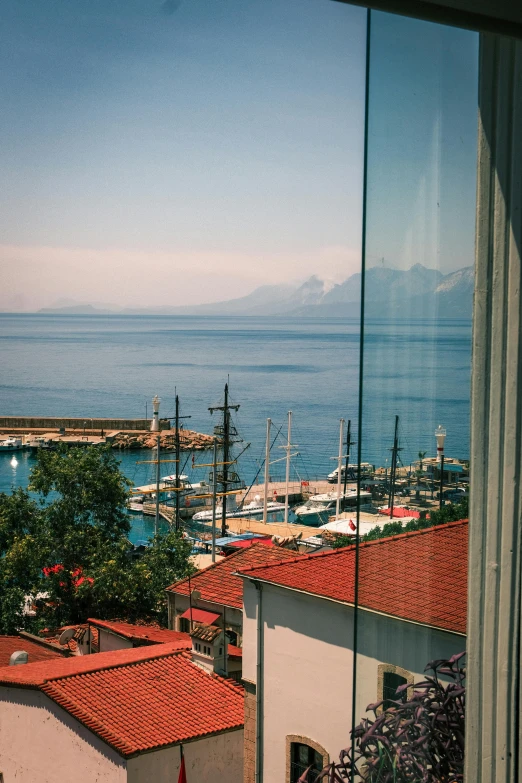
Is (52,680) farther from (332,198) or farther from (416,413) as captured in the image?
(332,198)

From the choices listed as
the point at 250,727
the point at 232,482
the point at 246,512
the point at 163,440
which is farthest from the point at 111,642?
the point at 163,440

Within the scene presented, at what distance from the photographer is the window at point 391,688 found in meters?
0.56

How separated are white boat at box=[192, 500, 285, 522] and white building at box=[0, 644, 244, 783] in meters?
11.5

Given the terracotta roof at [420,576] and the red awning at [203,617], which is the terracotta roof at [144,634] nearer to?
the red awning at [203,617]

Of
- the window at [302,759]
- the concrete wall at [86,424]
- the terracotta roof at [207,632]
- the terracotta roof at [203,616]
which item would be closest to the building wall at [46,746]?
the window at [302,759]

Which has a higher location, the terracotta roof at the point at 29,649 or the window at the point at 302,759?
the window at the point at 302,759

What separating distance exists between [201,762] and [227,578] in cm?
181

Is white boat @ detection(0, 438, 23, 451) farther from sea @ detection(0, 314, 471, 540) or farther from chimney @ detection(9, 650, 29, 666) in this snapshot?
chimney @ detection(9, 650, 29, 666)

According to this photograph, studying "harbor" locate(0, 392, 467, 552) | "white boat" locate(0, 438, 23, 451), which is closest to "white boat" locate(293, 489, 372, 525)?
"harbor" locate(0, 392, 467, 552)

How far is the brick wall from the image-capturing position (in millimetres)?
3715

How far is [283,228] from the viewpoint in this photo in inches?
1400

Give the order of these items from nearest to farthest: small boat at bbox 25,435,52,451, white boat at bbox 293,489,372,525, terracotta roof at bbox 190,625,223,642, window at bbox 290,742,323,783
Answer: window at bbox 290,742,323,783
terracotta roof at bbox 190,625,223,642
white boat at bbox 293,489,372,525
small boat at bbox 25,435,52,451

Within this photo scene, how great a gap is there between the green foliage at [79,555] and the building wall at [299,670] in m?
4.92

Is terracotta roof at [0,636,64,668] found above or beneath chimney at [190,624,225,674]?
beneath
